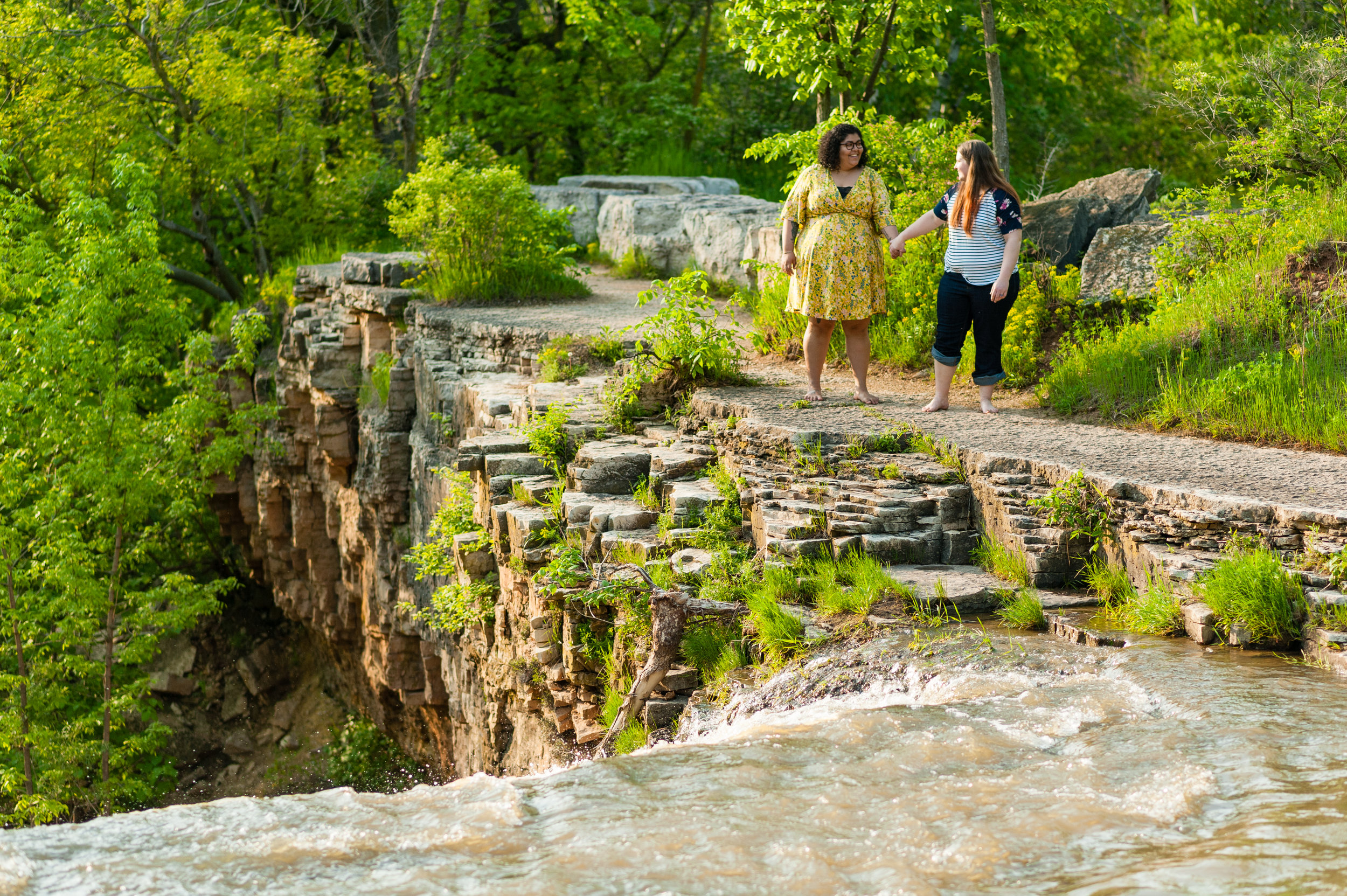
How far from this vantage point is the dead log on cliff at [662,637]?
491cm

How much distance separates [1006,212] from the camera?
646 cm

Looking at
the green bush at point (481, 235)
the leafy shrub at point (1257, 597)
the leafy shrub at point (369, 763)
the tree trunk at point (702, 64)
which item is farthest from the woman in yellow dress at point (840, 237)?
the tree trunk at point (702, 64)

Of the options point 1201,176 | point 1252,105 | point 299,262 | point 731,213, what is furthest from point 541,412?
point 1201,176

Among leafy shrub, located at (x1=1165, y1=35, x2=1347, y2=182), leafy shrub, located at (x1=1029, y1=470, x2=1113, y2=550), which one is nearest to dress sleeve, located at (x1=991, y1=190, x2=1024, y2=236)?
leafy shrub, located at (x1=1029, y1=470, x2=1113, y2=550)

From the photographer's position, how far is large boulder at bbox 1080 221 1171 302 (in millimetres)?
7871

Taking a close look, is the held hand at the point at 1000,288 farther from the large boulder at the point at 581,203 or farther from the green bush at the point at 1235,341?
the large boulder at the point at 581,203

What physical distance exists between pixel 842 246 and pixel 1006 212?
3.18 feet

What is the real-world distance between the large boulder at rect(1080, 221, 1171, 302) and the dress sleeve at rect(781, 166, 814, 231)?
236 cm

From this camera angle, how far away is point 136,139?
1555 centimetres

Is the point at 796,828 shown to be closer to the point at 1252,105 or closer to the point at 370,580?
the point at 1252,105

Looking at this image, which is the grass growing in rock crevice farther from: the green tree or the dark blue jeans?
the green tree

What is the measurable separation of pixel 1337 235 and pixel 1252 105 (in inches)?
83.9

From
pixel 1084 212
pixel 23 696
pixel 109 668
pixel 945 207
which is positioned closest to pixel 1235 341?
pixel 945 207

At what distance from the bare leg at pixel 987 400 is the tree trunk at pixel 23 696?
389 inches
